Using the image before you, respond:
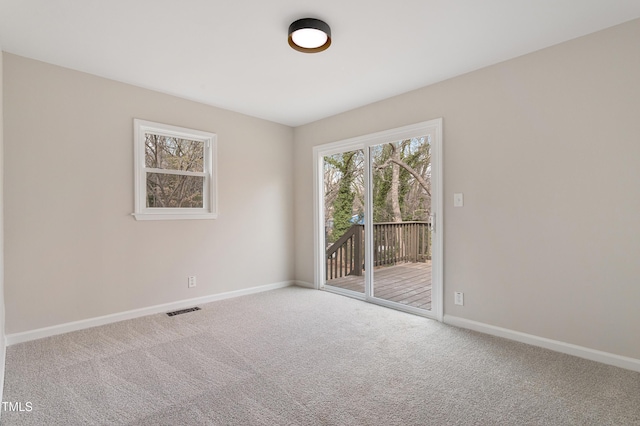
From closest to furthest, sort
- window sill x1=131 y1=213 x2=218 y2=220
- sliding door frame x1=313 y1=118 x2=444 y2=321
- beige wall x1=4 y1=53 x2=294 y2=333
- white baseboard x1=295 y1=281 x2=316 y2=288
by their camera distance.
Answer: beige wall x1=4 y1=53 x2=294 y2=333
sliding door frame x1=313 y1=118 x2=444 y2=321
window sill x1=131 y1=213 x2=218 y2=220
white baseboard x1=295 y1=281 x2=316 y2=288

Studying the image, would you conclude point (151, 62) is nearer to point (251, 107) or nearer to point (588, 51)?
point (251, 107)

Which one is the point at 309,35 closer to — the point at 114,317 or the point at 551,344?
the point at 551,344

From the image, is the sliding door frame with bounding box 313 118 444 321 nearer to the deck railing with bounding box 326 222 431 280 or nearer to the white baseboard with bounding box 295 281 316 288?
the white baseboard with bounding box 295 281 316 288

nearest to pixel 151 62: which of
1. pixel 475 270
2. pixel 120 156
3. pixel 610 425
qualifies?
pixel 120 156

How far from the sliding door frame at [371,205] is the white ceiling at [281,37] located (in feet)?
1.73

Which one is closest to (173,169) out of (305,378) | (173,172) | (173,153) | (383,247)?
(173,172)

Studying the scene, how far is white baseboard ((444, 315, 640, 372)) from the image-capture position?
225 centimetres

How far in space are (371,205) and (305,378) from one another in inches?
92.9

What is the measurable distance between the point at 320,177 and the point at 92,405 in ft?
11.5

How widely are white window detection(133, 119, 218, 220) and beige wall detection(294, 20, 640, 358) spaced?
2738mm

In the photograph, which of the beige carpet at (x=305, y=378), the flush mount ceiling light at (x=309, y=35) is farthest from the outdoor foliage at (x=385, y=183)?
the flush mount ceiling light at (x=309, y=35)

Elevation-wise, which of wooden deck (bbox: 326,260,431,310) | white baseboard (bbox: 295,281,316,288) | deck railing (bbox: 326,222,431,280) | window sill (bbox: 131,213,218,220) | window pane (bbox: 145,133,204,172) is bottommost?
white baseboard (bbox: 295,281,316,288)

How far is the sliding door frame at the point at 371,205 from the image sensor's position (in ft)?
10.6

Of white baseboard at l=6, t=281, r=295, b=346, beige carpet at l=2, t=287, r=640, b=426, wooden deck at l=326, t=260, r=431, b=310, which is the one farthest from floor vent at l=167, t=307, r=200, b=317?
wooden deck at l=326, t=260, r=431, b=310
